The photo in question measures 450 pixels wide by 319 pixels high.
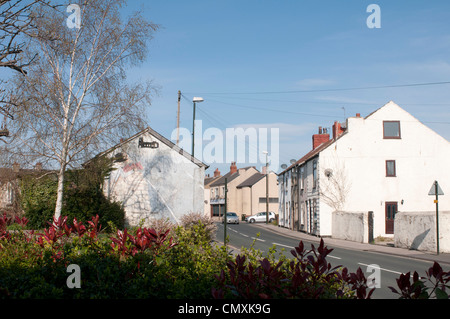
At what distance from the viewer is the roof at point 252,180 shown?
79550 mm

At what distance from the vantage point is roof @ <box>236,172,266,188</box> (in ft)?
261

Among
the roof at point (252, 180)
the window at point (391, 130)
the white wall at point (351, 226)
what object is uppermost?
the window at point (391, 130)

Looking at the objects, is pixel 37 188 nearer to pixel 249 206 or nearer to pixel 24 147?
pixel 24 147

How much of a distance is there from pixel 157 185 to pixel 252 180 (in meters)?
54.5

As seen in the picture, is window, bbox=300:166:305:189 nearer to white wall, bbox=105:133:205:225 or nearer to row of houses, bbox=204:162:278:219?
white wall, bbox=105:133:205:225

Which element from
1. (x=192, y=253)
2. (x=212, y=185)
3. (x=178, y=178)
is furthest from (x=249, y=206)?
(x=192, y=253)

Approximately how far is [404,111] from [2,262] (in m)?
34.4

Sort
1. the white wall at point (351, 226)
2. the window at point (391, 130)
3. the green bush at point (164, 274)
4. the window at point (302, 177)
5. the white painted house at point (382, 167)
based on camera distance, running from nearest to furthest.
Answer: the green bush at point (164, 274) < the white wall at point (351, 226) < the white painted house at point (382, 167) < the window at point (391, 130) < the window at point (302, 177)

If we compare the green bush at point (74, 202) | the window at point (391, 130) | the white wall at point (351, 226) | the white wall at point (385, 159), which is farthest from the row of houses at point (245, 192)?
the green bush at point (74, 202)

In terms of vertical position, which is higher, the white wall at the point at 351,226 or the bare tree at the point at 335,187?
the bare tree at the point at 335,187

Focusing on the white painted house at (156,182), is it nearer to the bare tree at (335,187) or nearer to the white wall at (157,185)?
the white wall at (157,185)

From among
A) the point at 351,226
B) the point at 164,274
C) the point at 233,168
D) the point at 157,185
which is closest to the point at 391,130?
the point at 351,226

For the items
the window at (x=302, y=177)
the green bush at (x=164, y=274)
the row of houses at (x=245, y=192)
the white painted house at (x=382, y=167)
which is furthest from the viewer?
the row of houses at (x=245, y=192)
